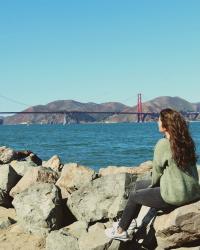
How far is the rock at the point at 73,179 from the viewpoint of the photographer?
6.97 metres

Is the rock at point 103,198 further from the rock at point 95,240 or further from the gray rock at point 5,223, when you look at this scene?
the gray rock at point 5,223

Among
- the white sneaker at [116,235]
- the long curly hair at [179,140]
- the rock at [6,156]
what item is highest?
the long curly hair at [179,140]

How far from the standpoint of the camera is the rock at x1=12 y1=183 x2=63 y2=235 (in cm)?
611

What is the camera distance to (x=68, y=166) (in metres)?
7.47

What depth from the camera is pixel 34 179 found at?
7.26 m

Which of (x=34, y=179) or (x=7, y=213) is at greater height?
(x=34, y=179)

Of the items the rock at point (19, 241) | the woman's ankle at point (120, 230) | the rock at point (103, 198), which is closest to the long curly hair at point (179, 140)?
the woman's ankle at point (120, 230)

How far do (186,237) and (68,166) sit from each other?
117 inches

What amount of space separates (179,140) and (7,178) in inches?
138

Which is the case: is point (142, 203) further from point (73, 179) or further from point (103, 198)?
point (73, 179)

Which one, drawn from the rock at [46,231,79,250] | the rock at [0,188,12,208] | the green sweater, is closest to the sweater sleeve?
the green sweater

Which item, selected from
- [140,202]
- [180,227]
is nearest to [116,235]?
[140,202]

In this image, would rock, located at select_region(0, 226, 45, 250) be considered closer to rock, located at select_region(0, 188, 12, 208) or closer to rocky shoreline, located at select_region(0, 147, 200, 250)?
rocky shoreline, located at select_region(0, 147, 200, 250)

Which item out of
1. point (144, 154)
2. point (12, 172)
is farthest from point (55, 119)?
point (12, 172)
